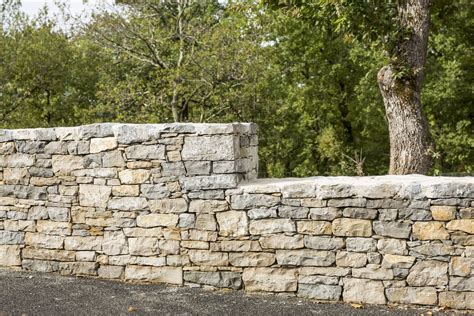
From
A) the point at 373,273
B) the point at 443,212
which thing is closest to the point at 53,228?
the point at 373,273

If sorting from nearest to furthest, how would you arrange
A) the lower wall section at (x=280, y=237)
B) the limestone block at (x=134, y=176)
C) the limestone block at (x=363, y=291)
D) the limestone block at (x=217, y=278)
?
the lower wall section at (x=280, y=237) < the limestone block at (x=363, y=291) < the limestone block at (x=217, y=278) < the limestone block at (x=134, y=176)

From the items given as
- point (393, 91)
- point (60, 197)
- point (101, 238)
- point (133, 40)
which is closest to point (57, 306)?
point (101, 238)

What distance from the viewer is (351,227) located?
5598mm

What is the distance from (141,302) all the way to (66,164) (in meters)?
1.90

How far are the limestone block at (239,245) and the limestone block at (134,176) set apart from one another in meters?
1.09

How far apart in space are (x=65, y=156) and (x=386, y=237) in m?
3.62

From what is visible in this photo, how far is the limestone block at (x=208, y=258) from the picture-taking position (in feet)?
19.9

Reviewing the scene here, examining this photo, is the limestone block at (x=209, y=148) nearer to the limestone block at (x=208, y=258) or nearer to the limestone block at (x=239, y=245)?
the limestone block at (x=239, y=245)

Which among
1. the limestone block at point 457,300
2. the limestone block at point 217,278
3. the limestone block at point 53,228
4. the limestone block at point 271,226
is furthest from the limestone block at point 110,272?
the limestone block at point 457,300

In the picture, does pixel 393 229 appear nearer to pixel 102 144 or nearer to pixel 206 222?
pixel 206 222

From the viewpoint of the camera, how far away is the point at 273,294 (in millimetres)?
5910

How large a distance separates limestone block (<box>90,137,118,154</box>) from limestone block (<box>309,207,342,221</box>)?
227 cm

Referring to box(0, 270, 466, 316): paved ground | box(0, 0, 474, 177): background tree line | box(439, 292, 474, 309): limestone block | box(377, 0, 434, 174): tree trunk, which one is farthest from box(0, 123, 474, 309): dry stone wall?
box(0, 0, 474, 177): background tree line

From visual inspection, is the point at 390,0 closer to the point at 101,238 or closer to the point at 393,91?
the point at 393,91
